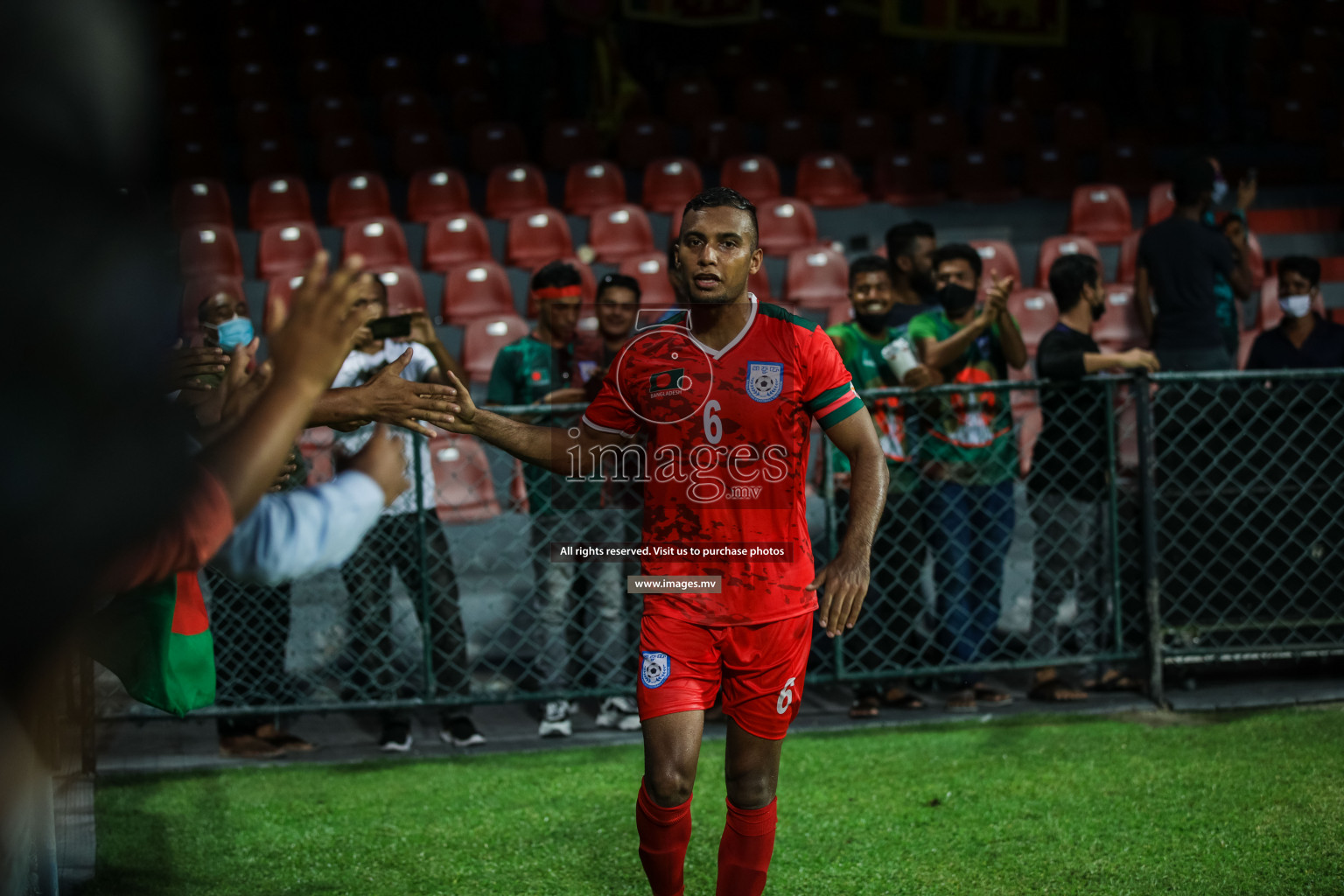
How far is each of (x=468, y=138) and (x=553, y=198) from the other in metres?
1.35

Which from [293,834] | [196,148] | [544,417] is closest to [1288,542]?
[544,417]

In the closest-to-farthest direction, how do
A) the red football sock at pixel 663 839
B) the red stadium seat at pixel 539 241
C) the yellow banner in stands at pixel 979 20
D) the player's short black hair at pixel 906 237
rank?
the red football sock at pixel 663 839 → the player's short black hair at pixel 906 237 → the red stadium seat at pixel 539 241 → the yellow banner in stands at pixel 979 20

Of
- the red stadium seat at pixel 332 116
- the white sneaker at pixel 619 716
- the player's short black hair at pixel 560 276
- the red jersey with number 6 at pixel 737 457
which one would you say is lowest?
the white sneaker at pixel 619 716

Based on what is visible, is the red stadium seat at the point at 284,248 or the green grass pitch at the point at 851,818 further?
the red stadium seat at the point at 284,248

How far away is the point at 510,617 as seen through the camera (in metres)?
5.86

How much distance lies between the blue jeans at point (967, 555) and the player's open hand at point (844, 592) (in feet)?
9.22

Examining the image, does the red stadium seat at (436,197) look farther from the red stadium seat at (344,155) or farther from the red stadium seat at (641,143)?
the red stadium seat at (641,143)

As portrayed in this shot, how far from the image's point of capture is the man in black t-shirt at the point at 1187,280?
666cm

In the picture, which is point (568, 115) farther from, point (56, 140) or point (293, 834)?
point (56, 140)

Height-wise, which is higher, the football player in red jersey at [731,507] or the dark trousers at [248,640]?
the football player in red jersey at [731,507]

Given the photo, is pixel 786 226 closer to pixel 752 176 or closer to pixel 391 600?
pixel 752 176

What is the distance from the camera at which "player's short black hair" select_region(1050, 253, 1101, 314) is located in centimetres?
594

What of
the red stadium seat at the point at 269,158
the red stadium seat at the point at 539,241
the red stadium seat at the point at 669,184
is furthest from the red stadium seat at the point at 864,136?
the red stadium seat at the point at 269,158

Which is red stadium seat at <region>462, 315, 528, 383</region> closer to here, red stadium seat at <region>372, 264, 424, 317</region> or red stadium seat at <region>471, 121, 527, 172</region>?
red stadium seat at <region>372, 264, 424, 317</region>
